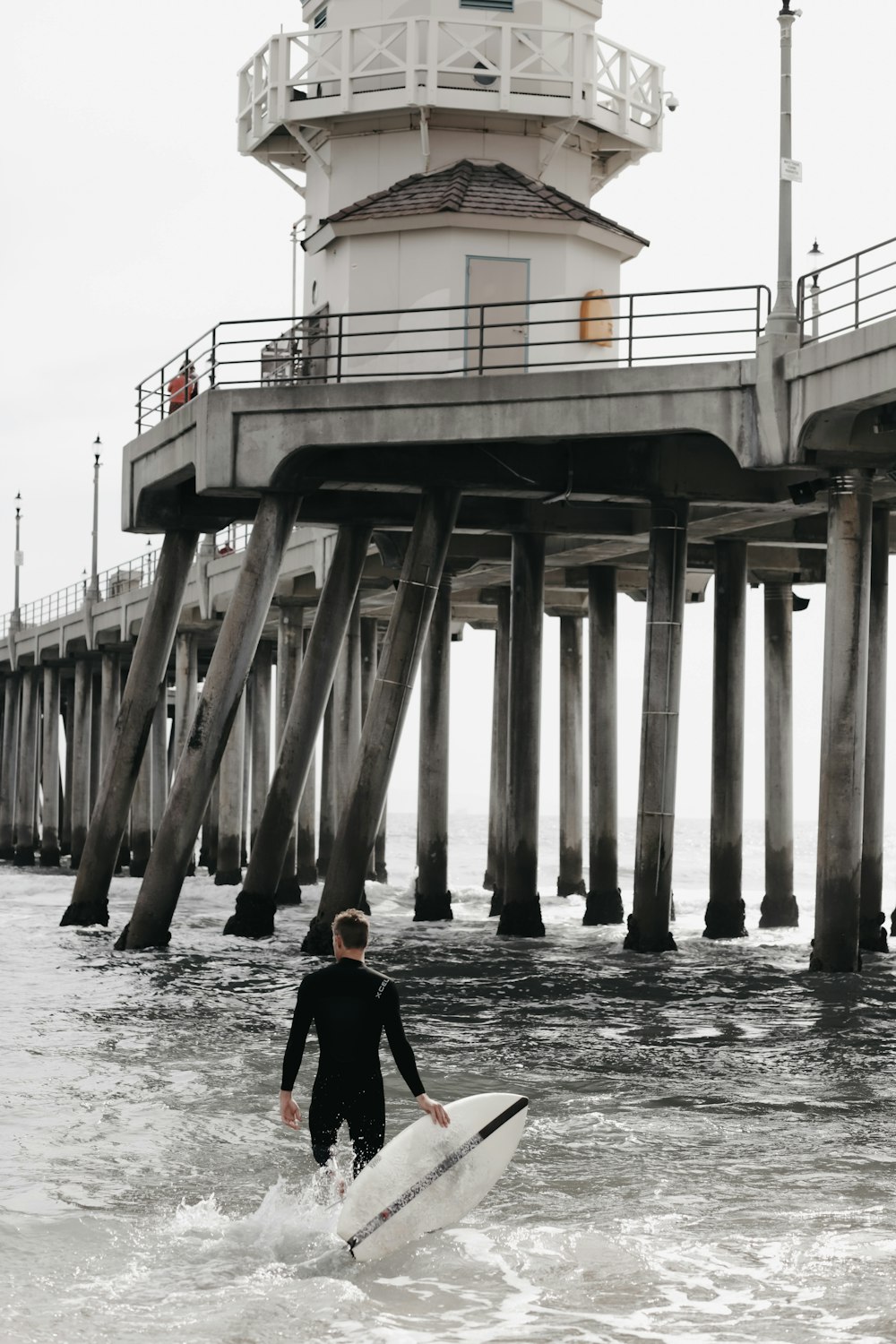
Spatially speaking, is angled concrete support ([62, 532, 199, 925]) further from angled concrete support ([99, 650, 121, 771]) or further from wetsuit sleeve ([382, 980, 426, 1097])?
angled concrete support ([99, 650, 121, 771])

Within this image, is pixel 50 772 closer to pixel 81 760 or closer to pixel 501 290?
pixel 81 760

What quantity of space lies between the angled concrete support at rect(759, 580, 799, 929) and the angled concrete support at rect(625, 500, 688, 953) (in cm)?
664

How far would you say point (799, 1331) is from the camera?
7727 millimetres

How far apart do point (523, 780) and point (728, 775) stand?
10.4 feet

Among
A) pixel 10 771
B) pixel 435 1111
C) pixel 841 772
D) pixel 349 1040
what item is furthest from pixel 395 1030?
pixel 10 771

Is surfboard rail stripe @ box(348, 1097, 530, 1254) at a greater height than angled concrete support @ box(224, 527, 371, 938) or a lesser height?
lesser

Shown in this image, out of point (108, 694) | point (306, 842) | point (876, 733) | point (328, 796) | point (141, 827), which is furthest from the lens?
point (108, 694)

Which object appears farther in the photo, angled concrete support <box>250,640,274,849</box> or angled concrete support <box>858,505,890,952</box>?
angled concrete support <box>250,640,274,849</box>

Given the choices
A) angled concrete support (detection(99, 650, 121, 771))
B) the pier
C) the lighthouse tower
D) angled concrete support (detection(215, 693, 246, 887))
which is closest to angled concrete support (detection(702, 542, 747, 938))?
the pier

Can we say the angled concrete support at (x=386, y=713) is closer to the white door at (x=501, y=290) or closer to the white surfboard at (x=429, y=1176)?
the white door at (x=501, y=290)

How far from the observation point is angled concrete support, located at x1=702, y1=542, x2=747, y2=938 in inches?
1117

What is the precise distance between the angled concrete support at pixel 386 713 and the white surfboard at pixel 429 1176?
1385 centimetres

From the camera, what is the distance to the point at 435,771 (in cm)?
3484

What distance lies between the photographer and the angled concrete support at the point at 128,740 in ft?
87.1
